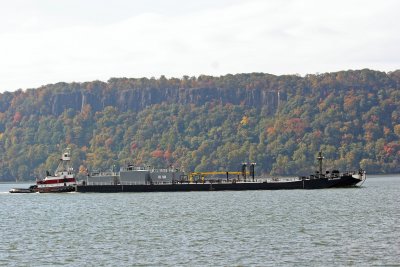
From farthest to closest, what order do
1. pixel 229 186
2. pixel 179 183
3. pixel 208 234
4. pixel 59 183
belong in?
1. pixel 59 183
2. pixel 179 183
3. pixel 229 186
4. pixel 208 234

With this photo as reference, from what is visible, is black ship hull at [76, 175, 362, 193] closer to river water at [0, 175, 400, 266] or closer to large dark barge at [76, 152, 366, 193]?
large dark barge at [76, 152, 366, 193]

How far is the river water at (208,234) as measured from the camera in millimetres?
72188

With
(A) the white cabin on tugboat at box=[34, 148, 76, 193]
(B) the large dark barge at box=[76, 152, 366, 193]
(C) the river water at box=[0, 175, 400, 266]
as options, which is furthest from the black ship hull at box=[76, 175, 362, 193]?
(C) the river water at box=[0, 175, 400, 266]

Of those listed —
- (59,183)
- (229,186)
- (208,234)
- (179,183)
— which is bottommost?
(208,234)

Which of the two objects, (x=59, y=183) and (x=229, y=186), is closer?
(x=229, y=186)

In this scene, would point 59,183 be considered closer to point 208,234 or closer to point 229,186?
point 229,186

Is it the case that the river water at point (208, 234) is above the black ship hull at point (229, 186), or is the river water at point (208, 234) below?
below

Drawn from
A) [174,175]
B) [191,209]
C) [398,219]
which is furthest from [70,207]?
[398,219]

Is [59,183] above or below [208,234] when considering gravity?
above

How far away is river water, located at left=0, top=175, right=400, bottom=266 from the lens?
72.2 meters

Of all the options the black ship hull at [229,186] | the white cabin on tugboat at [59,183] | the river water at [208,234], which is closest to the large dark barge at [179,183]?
the black ship hull at [229,186]

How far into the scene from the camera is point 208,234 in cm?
8938

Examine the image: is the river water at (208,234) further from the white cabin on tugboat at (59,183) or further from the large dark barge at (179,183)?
the white cabin on tugboat at (59,183)

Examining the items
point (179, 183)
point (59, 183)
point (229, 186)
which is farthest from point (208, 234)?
point (59, 183)
